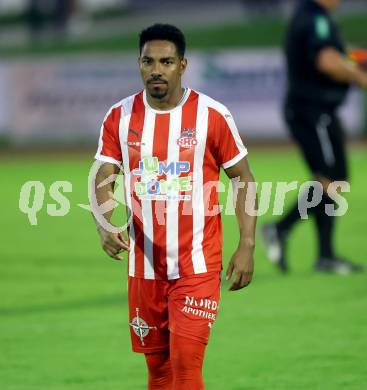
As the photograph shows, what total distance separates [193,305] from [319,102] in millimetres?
5268

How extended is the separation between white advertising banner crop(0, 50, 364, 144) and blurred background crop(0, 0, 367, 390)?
0.02 meters

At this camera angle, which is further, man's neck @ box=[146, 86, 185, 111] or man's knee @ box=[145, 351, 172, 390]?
man's knee @ box=[145, 351, 172, 390]

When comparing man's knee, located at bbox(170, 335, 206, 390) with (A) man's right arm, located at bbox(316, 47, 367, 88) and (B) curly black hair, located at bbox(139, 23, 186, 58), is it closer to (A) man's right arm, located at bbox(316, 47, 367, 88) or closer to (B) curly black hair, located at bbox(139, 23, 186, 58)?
(B) curly black hair, located at bbox(139, 23, 186, 58)

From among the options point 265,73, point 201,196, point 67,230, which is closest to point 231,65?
point 265,73

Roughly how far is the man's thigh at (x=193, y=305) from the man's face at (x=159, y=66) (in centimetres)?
92

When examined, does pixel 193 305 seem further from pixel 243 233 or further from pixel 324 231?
pixel 324 231

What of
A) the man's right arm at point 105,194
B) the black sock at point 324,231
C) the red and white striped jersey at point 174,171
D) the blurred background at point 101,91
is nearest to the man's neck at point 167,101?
the red and white striped jersey at point 174,171

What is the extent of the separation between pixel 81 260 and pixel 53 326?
3.16 meters

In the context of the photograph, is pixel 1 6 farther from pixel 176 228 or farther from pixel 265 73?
pixel 176 228

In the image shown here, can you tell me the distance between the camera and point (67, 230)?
14281 millimetres

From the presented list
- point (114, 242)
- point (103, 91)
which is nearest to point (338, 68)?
point (114, 242)

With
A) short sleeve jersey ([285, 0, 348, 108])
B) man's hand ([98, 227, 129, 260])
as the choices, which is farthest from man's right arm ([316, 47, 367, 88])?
man's hand ([98, 227, 129, 260])

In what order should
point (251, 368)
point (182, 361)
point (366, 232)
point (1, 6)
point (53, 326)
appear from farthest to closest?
point (1, 6) < point (366, 232) < point (53, 326) < point (251, 368) < point (182, 361)

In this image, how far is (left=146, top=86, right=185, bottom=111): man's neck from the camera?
5.95m
